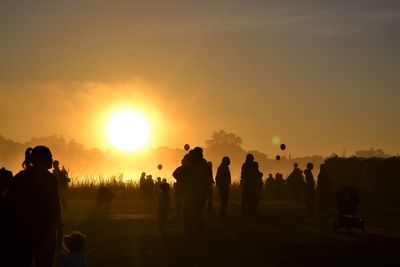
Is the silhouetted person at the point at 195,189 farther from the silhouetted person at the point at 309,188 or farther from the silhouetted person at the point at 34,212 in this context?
the silhouetted person at the point at 309,188

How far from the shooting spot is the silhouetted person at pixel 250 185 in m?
27.2

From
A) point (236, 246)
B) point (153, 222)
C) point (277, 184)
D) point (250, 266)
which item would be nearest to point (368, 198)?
point (277, 184)

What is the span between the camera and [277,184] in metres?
48.5

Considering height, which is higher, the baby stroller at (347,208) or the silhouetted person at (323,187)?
the silhouetted person at (323,187)

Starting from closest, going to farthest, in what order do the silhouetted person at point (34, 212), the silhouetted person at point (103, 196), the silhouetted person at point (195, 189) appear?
the silhouetted person at point (34, 212), the silhouetted person at point (195, 189), the silhouetted person at point (103, 196)

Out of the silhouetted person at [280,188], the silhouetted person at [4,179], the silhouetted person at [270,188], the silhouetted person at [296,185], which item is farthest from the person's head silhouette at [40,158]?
the silhouetted person at [270,188]

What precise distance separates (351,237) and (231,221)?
631cm

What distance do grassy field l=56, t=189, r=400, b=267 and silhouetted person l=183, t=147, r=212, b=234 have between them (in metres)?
0.43

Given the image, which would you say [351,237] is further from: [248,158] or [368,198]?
[368,198]

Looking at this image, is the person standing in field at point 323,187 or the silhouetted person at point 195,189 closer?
the silhouetted person at point 195,189

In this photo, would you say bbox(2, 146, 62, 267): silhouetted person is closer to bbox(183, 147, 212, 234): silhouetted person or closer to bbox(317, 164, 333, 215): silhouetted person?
bbox(183, 147, 212, 234): silhouetted person

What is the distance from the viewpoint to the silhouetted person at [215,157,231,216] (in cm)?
2688

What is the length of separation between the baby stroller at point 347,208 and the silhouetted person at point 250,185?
21.5 ft

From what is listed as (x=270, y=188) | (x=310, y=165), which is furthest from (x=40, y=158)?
(x=270, y=188)
